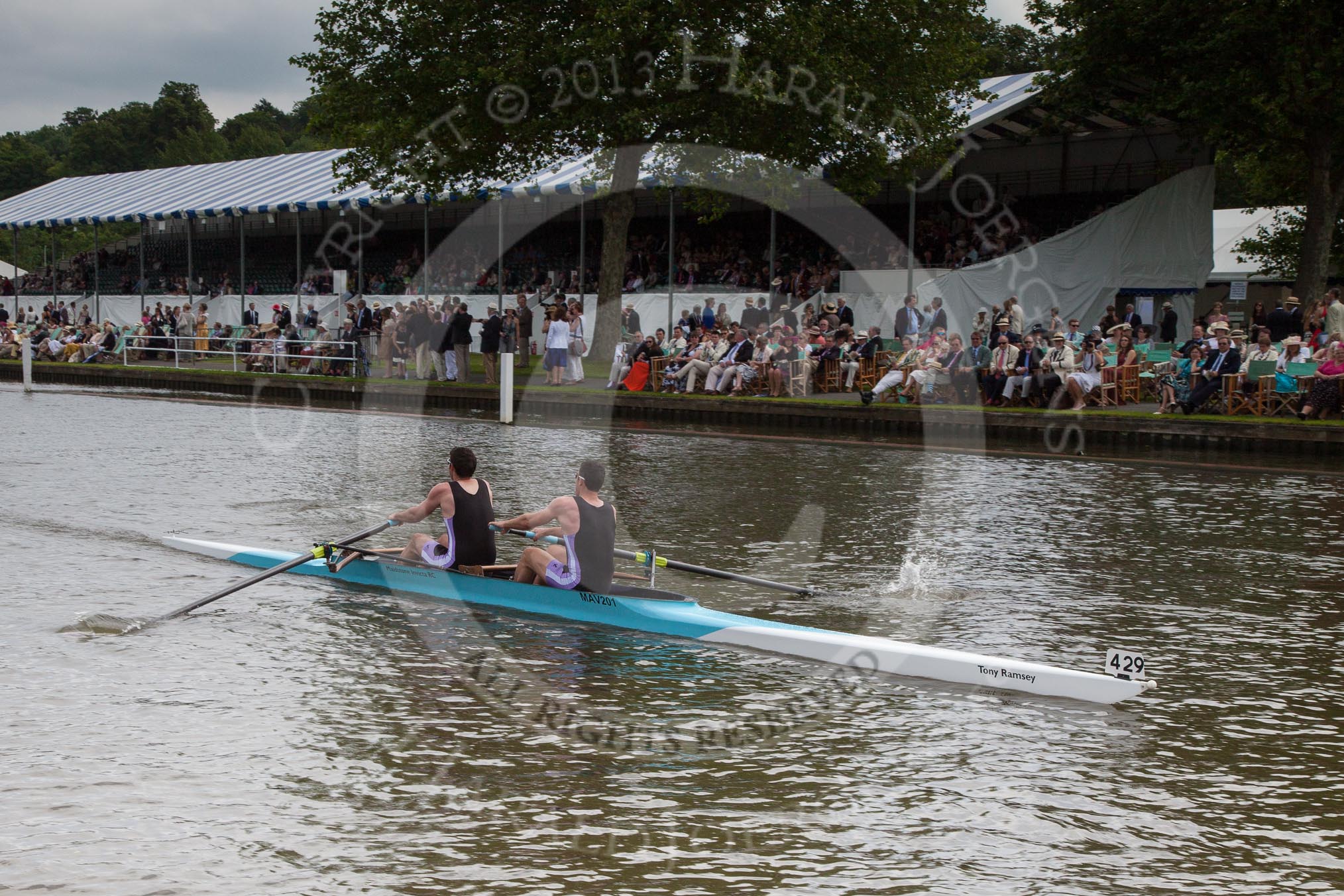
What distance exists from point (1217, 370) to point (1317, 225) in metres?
10.2

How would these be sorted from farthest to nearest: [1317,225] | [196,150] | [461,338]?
[196,150] → [461,338] → [1317,225]

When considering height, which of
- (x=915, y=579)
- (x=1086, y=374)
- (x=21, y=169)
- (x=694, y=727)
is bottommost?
(x=694, y=727)

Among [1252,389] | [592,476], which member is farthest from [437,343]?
[592,476]

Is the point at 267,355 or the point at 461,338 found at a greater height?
the point at 461,338

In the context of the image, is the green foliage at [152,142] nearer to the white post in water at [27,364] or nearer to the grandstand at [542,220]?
the grandstand at [542,220]

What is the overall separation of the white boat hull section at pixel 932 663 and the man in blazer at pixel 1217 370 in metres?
14.4

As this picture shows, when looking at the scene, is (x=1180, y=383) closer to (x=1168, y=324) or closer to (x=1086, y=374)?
(x=1086, y=374)

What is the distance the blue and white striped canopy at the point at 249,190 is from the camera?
32.0m

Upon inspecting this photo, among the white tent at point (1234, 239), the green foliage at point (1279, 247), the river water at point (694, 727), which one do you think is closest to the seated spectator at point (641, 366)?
the river water at point (694, 727)

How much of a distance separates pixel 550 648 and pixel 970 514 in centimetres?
689

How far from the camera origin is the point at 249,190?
42688 mm

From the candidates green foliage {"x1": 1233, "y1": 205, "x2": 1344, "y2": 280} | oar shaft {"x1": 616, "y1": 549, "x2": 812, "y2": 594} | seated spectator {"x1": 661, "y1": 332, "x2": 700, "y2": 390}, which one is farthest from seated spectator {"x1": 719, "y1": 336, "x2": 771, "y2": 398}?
green foliage {"x1": 1233, "y1": 205, "x2": 1344, "y2": 280}

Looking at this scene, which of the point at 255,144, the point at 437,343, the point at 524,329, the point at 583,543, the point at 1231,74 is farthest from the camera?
→ the point at 255,144

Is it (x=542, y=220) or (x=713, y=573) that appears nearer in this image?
(x=713, y=573)
